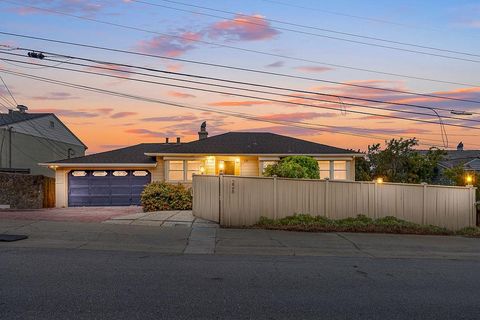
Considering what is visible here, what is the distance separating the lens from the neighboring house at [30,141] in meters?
35.6

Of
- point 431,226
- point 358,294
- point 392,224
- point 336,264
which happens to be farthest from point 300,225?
point 358,294

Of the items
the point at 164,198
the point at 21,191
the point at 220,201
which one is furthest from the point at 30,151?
the point at 220,201

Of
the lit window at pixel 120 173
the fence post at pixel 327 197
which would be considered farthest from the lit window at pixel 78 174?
the fence post at pixel 327 197

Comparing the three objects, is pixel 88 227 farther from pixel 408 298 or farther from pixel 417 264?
pixel 408 298

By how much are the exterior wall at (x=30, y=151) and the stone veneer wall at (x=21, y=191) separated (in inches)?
489

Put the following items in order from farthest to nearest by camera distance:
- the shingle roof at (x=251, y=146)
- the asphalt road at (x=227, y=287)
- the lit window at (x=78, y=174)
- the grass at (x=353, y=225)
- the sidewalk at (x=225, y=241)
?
the shingle roof at (x=251, y=146)
the lit window at (x=78, y=174)
the grass at (x=353, y=225)
the sidewalk at (x=225, y=241)
the asphalt road at (x=227, y=287)

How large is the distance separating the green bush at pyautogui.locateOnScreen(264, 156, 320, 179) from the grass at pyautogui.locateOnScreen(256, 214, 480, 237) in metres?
4.55

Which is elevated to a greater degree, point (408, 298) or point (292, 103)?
point (292, 103)

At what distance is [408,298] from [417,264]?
3761 millimetres

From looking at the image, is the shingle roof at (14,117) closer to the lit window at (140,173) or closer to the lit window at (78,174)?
the lit window at (78,174)

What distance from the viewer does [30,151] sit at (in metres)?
38.8

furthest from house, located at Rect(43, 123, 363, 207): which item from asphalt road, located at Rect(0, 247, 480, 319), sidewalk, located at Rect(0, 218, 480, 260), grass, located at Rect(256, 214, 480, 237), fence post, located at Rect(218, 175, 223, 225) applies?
Answer: asphalt road, located at Rect(0, 247, 480, 319)

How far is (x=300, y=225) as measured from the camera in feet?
55.3

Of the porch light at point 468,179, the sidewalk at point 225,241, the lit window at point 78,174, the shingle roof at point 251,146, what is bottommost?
the sidewalk at point 225,241
